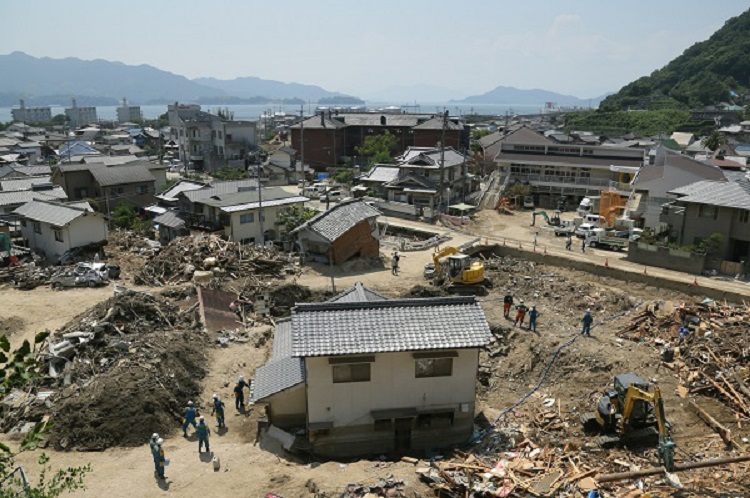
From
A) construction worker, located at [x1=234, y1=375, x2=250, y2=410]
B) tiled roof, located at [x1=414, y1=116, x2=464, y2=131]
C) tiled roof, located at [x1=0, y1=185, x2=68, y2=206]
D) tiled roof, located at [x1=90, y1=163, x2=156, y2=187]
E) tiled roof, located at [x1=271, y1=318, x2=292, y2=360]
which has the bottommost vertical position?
construction worker, located at [x1=234, y1=375, x2=250, y2=410]

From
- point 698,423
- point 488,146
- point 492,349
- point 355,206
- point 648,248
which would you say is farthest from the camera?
point 488,146

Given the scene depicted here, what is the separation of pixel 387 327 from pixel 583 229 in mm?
30515

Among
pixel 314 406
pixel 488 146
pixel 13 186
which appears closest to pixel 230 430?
pixel 314 406

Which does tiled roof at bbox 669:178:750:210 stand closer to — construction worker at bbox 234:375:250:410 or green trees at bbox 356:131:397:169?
construction worker at bbox 234:375:250:410

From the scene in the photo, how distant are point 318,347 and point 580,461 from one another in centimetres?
835

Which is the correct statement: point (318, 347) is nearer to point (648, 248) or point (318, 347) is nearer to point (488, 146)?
point (648, 248)

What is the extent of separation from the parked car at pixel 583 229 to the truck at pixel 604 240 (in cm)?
84

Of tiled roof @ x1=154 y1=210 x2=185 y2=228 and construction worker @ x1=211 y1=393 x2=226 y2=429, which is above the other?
tiled roof @ x1=154 y1=210 x2=185 y2=228

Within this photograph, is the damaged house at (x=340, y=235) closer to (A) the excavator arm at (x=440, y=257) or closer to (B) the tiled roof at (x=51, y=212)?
(A) the excavator arm at (x=440, y=257)

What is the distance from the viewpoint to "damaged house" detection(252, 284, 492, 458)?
17.2m

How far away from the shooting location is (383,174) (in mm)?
56469

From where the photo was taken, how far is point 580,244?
138ft

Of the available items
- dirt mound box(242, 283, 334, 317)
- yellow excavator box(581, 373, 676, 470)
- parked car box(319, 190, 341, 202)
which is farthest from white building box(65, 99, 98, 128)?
yellow excavator box(581, 373, 676, 470)

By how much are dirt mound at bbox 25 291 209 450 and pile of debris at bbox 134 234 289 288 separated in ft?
20.5
